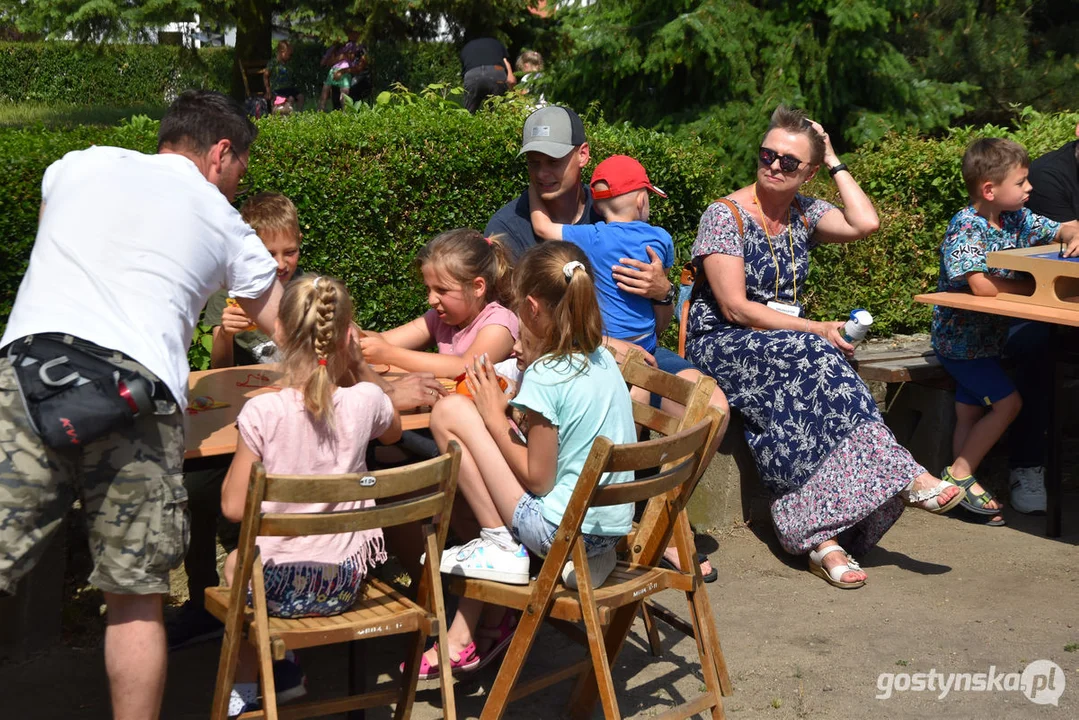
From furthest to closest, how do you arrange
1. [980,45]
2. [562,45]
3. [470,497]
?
[562,45], [980,45], [470,497]

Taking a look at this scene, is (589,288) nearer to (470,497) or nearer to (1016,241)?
(470,497)

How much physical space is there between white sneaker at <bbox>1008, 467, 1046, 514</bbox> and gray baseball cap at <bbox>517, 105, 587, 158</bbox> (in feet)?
8.50

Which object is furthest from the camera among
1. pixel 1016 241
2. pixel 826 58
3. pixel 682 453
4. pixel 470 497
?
pixel 826 58

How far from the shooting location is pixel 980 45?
9.56m

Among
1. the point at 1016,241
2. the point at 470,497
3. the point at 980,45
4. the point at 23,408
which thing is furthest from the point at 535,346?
the point at 980,45

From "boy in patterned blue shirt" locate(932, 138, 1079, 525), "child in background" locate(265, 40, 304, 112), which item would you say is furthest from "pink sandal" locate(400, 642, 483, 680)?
"child in background" locate(265, 40, 304, 112)

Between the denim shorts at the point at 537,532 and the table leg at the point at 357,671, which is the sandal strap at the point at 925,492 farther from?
the table leg at the point at 357,671

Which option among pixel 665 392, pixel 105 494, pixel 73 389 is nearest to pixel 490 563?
pixel 665 392

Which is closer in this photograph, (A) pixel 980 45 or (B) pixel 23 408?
(B) pixel 23 408

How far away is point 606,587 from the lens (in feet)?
10.8

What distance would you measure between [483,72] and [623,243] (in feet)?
21.7

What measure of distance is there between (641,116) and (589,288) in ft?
16.5

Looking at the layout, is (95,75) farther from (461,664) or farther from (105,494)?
(105,494)

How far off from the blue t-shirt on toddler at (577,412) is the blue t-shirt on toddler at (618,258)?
1.23 meters
